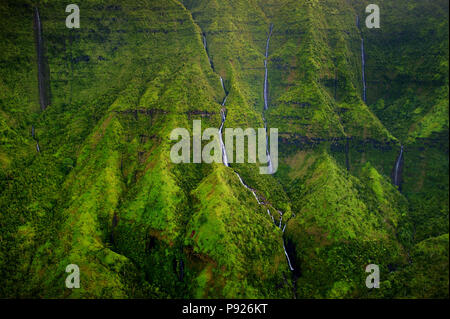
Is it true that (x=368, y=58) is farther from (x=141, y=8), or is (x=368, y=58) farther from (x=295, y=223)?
(x=141, y=8)

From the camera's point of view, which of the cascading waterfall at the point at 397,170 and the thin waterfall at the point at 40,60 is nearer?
the cascading waterfall at the point at 397,170

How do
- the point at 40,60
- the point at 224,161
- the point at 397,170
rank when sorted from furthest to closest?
the point at 40,60 < the point at 224,161 < the point at 397,170

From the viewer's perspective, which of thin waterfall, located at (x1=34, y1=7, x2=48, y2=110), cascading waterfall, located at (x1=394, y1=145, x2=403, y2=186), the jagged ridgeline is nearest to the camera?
the jagged ridgeline

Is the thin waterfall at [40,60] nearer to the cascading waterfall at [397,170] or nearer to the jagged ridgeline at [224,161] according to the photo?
the jagged ridgeline at [224,161]

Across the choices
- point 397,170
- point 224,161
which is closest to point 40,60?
point 224,161

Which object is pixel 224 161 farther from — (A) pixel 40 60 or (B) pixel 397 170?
(A) pixel 40 60

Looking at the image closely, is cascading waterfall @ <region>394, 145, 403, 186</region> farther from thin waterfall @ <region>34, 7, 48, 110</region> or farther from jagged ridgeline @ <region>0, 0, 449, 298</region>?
thin waterfall @ <region>34, 7, 48, 110</region>

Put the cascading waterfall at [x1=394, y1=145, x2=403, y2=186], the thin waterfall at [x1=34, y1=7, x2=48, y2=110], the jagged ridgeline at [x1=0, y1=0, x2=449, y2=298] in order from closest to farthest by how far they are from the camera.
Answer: the jagged ridgeline at [x1=0, y1=0, x2=449, y2=298] → the cascading waterfall at [x1=394, y1=145, x2=403, y2=186] → the thin waterfall at [x1=34, y1=7, x2=48, y2=110]

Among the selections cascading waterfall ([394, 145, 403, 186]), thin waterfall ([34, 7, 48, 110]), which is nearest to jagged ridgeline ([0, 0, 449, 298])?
cascading waterfall ([394, 145, 403, 186])

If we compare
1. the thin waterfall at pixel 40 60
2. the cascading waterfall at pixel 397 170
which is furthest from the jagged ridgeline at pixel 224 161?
the thin waterfall at pixel 40 60
